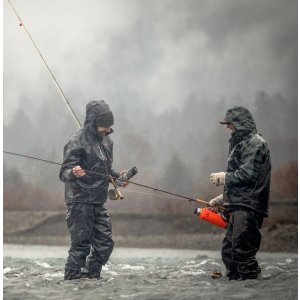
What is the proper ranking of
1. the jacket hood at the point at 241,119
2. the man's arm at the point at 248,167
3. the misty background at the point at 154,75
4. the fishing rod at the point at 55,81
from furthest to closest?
1. the misty background at the point at 154,75
2. the fishing rod at the point at 55,81
3. the jacket hood at the point at 241,119
4. the man's arm at the point at 248,167

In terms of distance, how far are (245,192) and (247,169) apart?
0.15m

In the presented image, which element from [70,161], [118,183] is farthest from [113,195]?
[70,161]

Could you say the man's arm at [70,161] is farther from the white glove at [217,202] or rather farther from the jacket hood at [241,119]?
the jacket hood at [241,119]

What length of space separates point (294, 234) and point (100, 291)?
7.83ft

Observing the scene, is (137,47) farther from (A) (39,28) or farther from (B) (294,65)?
(B) (294,65)

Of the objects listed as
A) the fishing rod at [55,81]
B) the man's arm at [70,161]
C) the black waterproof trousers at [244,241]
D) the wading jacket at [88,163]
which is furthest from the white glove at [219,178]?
the fishing rod at [55,81]

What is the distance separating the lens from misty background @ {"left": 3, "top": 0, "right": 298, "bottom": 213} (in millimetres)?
4414

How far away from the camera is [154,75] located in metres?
4.55

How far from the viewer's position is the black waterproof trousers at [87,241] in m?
3.74

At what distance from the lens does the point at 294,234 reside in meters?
5.18

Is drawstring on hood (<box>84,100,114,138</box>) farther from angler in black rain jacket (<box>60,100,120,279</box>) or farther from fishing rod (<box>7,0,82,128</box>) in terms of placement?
fishing rod (<box>7,0,82,128</box>)

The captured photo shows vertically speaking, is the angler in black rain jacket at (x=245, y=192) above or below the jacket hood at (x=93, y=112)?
below

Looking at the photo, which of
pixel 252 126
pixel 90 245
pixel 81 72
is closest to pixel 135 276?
pixel 90 245

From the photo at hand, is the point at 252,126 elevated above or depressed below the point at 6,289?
above
